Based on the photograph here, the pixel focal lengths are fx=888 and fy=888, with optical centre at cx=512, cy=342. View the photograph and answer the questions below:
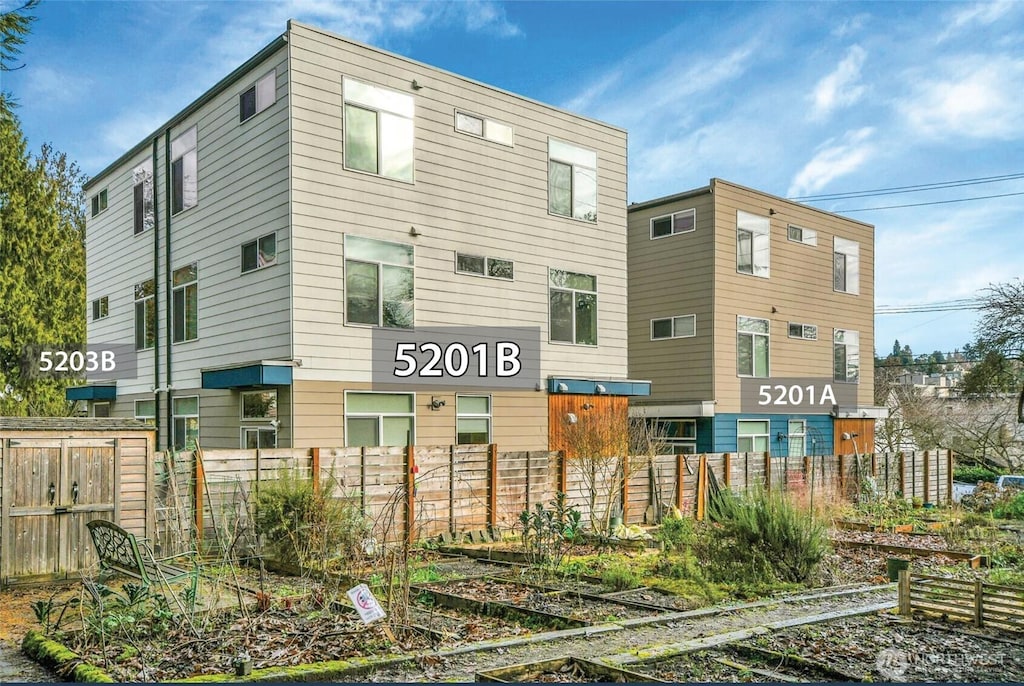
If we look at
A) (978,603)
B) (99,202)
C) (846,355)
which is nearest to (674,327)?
(846,355)

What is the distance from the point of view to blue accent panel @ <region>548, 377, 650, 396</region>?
688 inches

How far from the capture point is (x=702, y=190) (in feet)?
73.0

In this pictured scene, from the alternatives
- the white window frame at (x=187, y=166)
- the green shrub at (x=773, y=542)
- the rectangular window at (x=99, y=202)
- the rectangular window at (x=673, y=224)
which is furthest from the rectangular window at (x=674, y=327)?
the rectangular window at (x=99, y=202)

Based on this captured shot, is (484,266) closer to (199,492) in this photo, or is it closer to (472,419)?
(472,419)

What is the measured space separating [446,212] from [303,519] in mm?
7061

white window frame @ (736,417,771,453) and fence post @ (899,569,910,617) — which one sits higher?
white window frame @ (736,417,771,453)

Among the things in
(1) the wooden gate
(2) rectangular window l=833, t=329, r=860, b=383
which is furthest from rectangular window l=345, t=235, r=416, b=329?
(2) rectangular window l=833, t=329, r=860, b=383

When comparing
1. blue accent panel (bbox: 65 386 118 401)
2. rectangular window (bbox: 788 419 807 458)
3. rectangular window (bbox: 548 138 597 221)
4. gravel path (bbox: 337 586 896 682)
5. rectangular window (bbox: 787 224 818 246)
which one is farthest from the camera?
rectangular window (bbox: 787 224 818 246)

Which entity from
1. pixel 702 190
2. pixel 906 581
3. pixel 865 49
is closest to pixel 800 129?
pixel 865 49

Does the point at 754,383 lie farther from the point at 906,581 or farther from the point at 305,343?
the point at 906,581

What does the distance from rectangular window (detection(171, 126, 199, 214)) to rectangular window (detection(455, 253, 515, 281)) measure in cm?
536

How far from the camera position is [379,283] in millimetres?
15125

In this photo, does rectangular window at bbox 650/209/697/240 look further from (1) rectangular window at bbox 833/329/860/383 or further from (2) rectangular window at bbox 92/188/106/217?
(2) rectangular window at bbox 92/188/106/217

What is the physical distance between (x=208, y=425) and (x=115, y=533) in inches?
335
